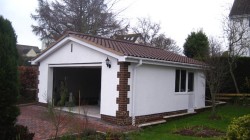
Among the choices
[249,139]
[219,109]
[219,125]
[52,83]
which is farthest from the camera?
[219,109]

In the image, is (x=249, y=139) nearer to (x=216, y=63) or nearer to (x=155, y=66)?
(x=155, y=66)

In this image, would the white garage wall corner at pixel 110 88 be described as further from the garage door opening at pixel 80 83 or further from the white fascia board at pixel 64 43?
the garage door opening at pixel 80 83

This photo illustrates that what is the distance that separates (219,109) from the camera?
61.0 feet

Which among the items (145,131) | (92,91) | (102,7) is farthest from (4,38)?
(102,7)

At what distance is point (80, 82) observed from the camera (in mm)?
20109

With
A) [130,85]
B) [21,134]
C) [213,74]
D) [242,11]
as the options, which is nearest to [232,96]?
[213,74]

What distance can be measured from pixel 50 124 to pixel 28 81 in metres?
8.49

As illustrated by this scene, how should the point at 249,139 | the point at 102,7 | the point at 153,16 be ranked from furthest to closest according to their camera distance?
1. the point at 153,16
2. the point at 102,7
3. the point at 249,139

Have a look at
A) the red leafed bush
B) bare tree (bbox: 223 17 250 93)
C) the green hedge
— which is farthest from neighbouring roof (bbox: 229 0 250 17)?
the red leafed bush

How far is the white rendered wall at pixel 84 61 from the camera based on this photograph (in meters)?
13.4

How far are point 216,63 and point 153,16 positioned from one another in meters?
30.4

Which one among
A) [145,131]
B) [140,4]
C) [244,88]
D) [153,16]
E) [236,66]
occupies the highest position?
[153,16]

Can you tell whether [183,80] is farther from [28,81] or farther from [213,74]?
[28,81]

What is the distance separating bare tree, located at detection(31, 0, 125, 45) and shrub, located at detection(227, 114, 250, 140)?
25.5 m
